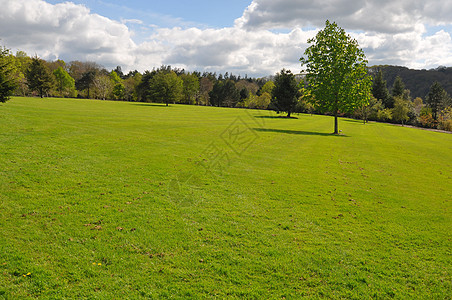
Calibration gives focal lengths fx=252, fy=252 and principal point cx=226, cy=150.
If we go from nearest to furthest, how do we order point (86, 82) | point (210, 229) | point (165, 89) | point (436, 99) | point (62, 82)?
point (210, 229), point (165, 89), point (436, 99), point (62, 82), point (86, 82)

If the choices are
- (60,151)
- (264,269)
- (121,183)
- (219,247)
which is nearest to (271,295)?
(264,269)

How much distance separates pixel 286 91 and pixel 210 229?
77700mm

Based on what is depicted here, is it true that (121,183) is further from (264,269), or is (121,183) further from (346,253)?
(346,253)

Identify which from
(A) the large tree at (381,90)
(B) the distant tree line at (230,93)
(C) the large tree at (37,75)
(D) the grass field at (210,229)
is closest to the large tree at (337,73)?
(B) the distant tree line at (230,93)

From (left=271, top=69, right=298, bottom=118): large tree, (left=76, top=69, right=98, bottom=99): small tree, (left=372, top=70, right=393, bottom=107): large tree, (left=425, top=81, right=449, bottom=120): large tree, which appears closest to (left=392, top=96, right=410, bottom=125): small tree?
(left=372, top=70, right=393, bottom=107): large tree

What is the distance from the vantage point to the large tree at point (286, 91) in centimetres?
8075

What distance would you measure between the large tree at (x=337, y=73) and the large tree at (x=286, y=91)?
126ft

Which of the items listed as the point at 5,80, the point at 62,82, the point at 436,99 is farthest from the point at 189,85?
the point at 436,99

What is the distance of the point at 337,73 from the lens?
4091 cm

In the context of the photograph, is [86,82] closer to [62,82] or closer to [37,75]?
[62,82]

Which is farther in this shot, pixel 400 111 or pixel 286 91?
pixel 400 111

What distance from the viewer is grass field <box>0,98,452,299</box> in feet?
21.1

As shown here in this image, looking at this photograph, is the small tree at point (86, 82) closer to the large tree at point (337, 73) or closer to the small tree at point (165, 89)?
the small tree at point (165, 89)

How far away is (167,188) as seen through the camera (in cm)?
1277
